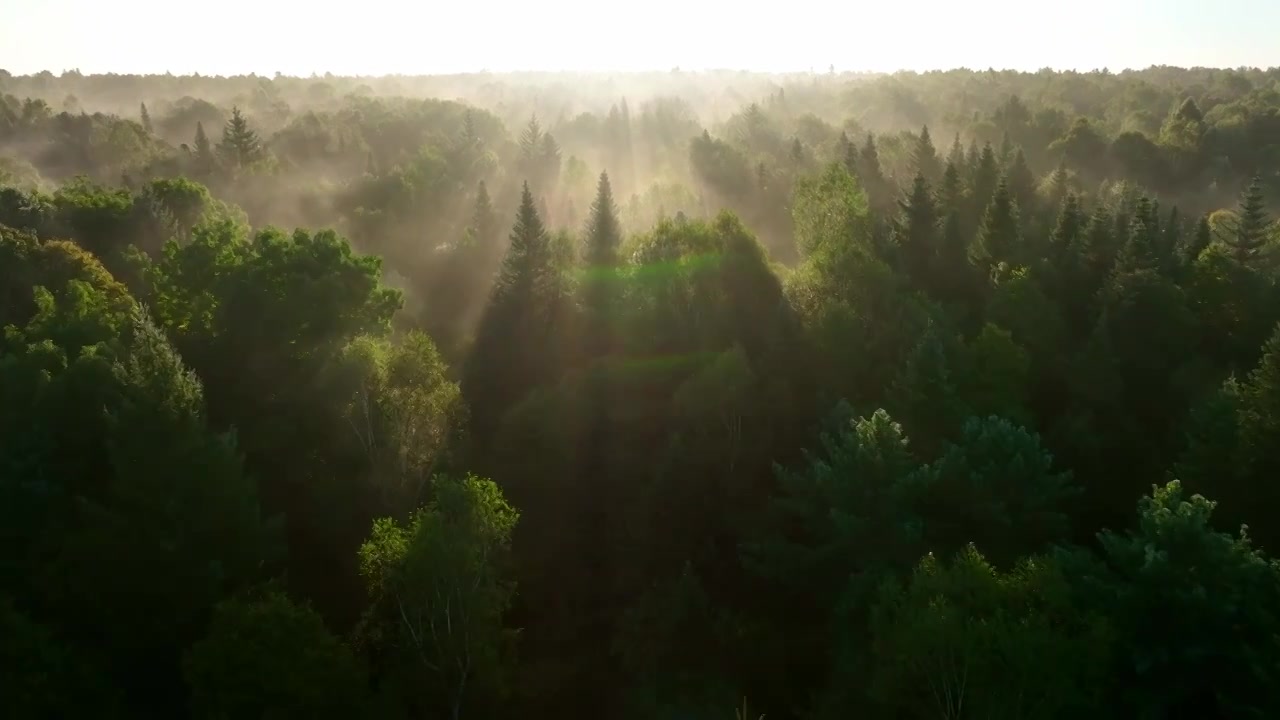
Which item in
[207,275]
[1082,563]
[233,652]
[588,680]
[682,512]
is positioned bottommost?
[588,680]

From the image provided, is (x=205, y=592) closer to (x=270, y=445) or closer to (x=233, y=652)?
(x=233, y=652)

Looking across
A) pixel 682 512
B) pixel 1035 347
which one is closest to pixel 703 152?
pixel 1035 347

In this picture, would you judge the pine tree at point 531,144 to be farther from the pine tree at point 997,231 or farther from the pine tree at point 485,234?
the pine tree at point 997,231

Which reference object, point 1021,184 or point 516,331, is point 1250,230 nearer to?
point 1021,184

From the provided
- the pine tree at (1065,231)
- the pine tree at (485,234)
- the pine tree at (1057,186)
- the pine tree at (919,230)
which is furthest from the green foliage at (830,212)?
the pine tree at (1057,186)

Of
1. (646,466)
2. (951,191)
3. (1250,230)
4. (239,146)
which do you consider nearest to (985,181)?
(951,191)

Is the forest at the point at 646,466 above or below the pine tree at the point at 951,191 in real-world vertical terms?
below

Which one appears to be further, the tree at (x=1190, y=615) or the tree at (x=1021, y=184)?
the tree at (x=1021, y=184)
